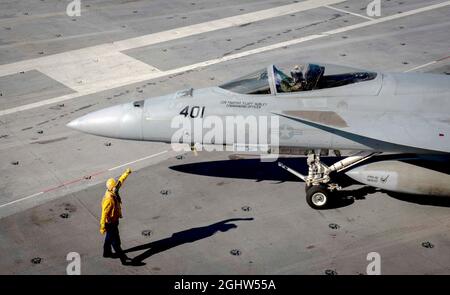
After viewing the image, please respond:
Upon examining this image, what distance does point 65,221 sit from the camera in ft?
43.1

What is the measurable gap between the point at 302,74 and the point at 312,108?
0.75 m

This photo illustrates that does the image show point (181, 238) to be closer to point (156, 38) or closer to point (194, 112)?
point (194, 112)

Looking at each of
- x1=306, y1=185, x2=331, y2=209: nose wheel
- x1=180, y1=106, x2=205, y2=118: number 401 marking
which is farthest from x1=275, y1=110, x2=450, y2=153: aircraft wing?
x1=180, y1=106, x2=205, y2=118: number 401 marking

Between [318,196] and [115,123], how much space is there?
4479 mm

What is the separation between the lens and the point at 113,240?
1164 cm

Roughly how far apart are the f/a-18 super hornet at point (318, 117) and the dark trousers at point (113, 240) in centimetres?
259

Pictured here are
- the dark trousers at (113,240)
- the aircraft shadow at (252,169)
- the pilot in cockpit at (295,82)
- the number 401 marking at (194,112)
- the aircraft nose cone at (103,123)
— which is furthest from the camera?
the aircraft shadow at (252,169)

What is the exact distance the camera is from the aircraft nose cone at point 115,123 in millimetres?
13453

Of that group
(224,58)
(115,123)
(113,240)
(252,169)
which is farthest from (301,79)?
(224,58)

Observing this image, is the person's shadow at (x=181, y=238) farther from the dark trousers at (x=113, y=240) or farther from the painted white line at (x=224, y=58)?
the painted white line at (x=224, y=58)

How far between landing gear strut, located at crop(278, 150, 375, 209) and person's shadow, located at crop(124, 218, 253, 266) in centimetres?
150

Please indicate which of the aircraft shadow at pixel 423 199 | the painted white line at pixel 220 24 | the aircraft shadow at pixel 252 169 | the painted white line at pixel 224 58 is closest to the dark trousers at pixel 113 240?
the aircraft shadow at pixel 252 169

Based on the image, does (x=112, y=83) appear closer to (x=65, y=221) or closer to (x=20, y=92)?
(x=20, y=92)
